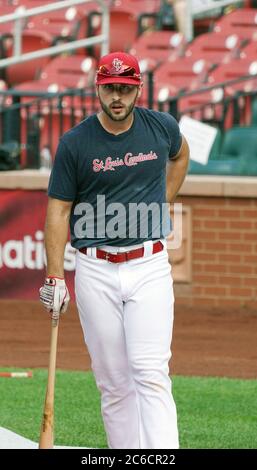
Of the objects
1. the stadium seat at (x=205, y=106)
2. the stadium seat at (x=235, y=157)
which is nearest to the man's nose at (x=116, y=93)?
the stadium seat at (x=235, y=157)

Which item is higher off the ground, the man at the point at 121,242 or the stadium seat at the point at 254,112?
the stadium seat at the point at 254,112

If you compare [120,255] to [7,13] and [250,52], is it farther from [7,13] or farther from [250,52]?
[7,13]

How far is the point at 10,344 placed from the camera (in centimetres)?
1118

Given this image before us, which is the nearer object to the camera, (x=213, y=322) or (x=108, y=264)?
(x=108, y=264)

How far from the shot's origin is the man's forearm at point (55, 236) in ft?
20.5

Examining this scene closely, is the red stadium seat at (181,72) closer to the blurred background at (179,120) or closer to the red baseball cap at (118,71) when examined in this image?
the blurred background at (179,120)

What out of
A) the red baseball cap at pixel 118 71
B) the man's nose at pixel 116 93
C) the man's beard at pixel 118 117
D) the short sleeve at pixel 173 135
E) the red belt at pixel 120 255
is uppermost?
the red baseball cap at pixel 118 71

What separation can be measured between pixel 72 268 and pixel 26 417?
15.9 ft

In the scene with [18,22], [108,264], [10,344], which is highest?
[18,22]

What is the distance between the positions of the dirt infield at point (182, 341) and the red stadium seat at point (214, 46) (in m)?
6.98

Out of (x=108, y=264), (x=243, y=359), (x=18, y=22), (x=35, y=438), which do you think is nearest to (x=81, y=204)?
(x=108, y=264)

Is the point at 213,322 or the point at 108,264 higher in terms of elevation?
the point at 108,264

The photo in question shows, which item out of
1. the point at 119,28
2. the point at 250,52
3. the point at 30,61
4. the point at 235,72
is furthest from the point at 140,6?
the point at 235,72

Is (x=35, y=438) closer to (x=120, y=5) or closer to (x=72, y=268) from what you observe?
(x=72, y=268)
